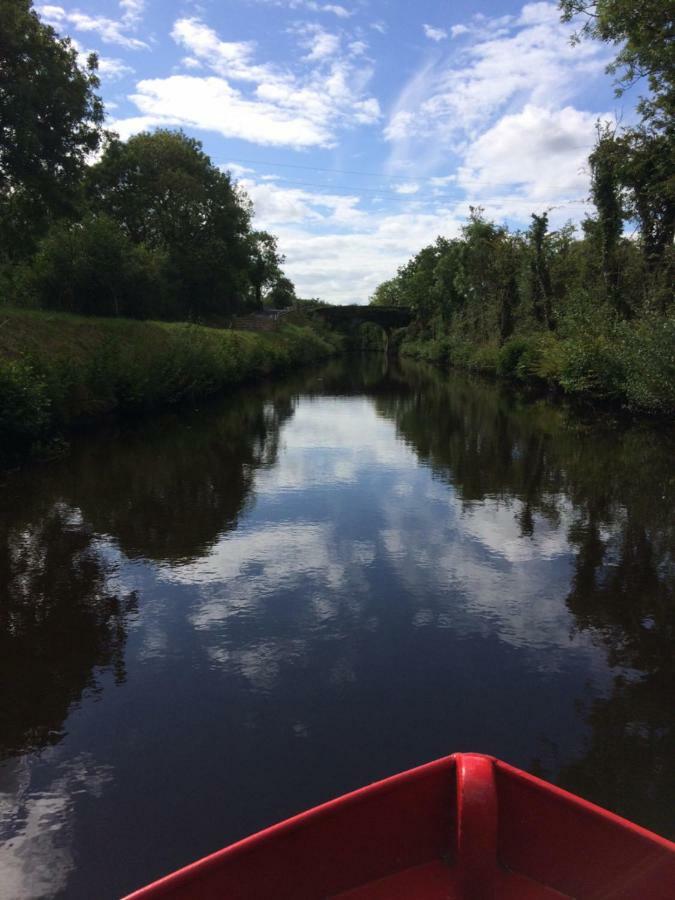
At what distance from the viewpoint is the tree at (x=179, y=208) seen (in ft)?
129

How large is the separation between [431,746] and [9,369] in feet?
34.1

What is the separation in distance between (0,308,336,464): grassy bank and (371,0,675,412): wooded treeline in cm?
1415

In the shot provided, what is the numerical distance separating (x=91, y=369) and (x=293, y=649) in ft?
42.4

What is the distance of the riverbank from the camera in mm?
16938

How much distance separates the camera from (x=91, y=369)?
15984 mm

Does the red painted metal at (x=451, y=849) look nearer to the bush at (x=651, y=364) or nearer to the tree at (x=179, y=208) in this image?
the bush at (x=651, y=364)

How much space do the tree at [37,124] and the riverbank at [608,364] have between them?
19.0 metres

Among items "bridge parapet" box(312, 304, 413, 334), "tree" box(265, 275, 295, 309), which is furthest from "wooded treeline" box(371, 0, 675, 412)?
"tree" box(265, 275, 295, 309)

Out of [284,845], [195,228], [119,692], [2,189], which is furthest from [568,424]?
[195,228]

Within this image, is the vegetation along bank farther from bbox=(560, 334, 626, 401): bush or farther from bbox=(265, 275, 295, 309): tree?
bbox=(265, 275, 295, 309): tree

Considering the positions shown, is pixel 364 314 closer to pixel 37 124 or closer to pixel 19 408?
pixel 37 124

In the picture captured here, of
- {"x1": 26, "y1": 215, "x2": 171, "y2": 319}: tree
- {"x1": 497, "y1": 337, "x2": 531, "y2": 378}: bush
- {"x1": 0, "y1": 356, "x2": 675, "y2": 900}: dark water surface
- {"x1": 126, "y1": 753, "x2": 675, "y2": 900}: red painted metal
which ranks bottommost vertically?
{"x1": 0, "y1": 356, "x2": 675, "y2": 900}: dark water surface

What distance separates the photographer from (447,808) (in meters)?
2.54

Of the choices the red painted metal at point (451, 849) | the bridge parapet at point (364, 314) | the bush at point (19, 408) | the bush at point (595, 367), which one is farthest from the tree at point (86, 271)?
the bridge parapet at point (364, 314)
